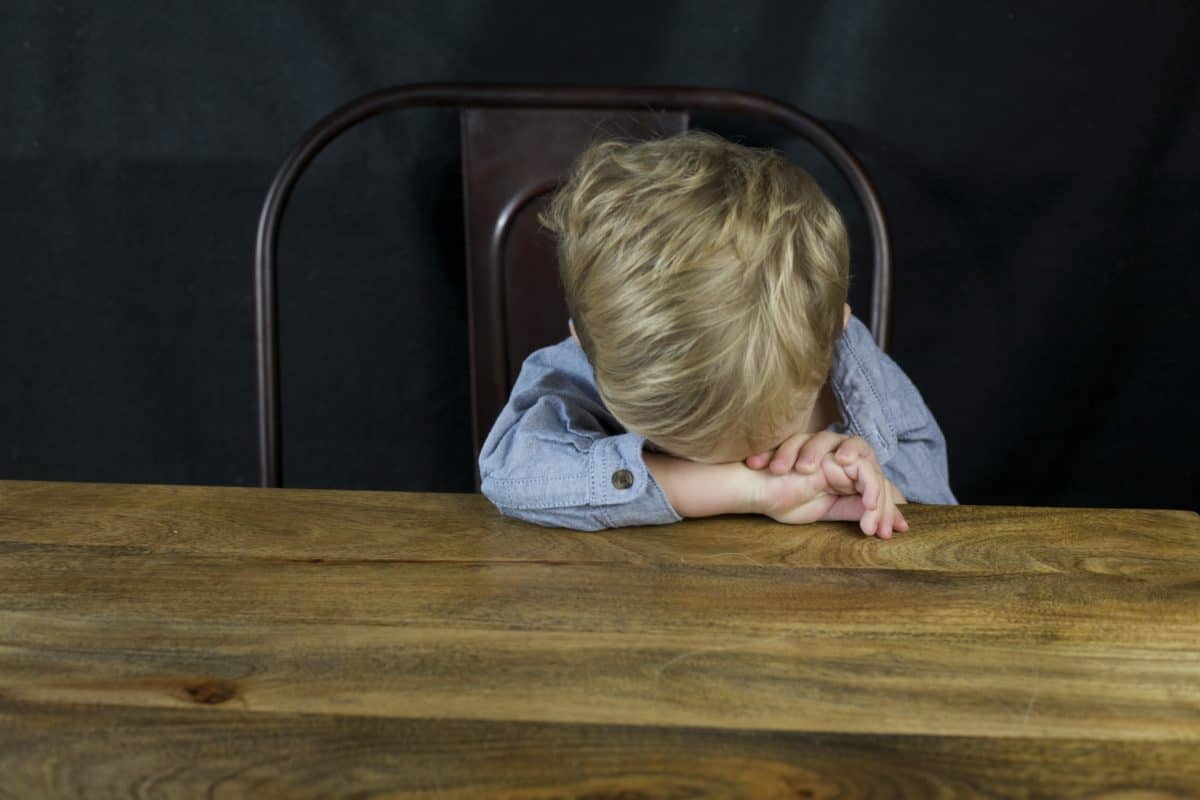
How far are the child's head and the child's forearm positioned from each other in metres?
0.02

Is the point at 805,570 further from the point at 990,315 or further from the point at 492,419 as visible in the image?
the point at 990,315

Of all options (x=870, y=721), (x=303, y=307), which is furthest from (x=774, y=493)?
(x=303, y=307)

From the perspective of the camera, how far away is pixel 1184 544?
35.0 inches

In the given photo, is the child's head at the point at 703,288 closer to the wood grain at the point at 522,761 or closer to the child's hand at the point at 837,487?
the child's hand at the point at 837,487

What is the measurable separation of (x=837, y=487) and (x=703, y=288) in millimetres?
200

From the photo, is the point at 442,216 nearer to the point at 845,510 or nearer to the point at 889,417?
the point at 889,417

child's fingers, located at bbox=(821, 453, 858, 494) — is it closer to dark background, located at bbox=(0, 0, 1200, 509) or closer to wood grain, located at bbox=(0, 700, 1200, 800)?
wood grain, located at bbox=(0, 700, 1200, 800)

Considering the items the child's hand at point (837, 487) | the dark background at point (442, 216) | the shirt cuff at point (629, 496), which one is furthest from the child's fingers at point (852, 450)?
the dark background at point (442, 216)

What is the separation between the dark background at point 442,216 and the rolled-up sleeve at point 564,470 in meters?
0.62

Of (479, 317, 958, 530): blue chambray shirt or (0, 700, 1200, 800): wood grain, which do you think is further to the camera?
(479, 317, 958, 530): blue chambray shirt

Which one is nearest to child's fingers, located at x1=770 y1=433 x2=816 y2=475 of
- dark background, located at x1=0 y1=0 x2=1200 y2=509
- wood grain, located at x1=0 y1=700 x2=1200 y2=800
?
wood grain, located at x1=0 y1=700 x2=1200 y2=800

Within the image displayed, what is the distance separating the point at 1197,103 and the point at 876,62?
416 mm

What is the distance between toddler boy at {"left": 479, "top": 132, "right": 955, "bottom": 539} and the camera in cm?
82

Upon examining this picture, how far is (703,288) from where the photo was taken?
0.81 meters
